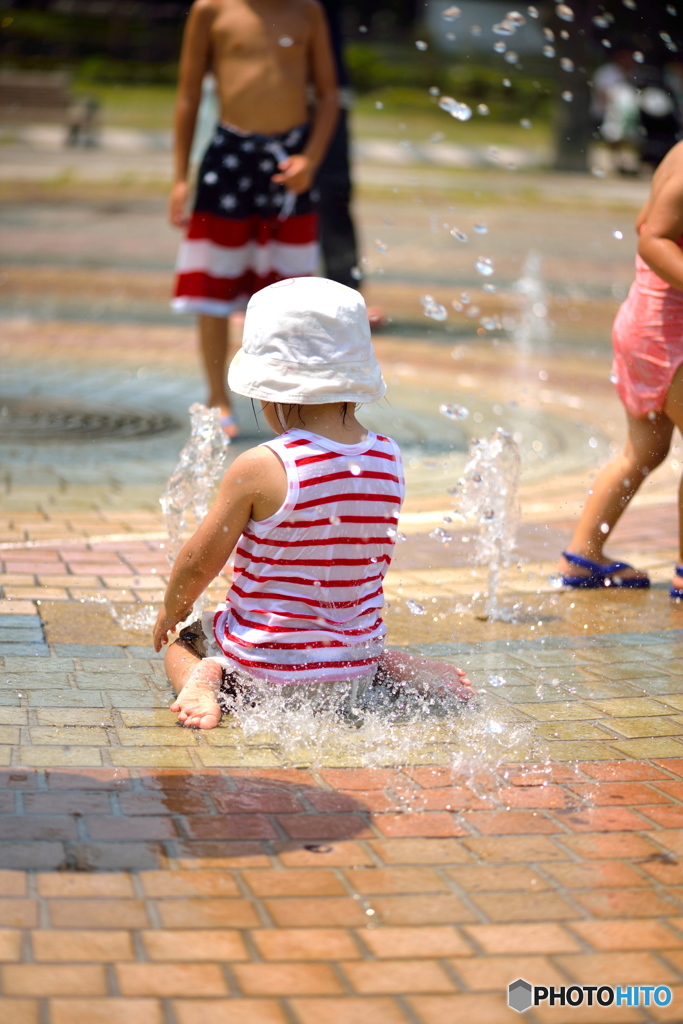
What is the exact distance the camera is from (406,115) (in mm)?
32656

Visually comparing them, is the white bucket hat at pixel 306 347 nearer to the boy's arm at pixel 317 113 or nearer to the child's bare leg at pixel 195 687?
the child's bare leg at pixel 195 687

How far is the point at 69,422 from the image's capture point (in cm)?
627

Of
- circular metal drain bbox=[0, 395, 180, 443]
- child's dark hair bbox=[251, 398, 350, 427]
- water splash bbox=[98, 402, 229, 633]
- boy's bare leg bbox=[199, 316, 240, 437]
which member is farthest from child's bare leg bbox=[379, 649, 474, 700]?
circular metal drain bbox=[0, 395, 180, 443]

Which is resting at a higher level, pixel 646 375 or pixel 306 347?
pixel 306 347

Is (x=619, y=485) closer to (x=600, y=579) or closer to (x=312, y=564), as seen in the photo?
(x=600, y=579)

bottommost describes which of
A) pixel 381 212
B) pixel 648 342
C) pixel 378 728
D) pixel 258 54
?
pixel 381 212

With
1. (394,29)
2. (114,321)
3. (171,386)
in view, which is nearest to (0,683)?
(171,386)

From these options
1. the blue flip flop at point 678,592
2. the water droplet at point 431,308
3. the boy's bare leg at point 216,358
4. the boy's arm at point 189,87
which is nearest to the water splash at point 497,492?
the blue flip flop at point 678,592

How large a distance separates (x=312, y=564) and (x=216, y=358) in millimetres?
3199

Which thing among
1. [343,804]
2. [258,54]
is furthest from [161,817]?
[258,54]

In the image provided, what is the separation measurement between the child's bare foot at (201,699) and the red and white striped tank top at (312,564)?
0.06 m

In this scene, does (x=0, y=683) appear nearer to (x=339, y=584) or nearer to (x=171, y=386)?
(x=339, y=584)

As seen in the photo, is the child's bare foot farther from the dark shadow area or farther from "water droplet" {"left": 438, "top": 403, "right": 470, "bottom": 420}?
"water droplet" {"left": 438, "top": 403, "right": 470, "bottom": 420}

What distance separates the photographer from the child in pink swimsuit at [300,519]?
2.97 m
